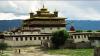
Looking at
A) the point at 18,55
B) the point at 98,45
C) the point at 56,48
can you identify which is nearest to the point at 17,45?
the point at 56,48

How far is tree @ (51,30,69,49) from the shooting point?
51.0 meters

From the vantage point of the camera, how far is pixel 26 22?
204 ft

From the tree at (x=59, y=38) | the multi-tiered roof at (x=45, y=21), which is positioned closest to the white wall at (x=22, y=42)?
the tree at (x=59, y=38)

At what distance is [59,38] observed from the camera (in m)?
50.8

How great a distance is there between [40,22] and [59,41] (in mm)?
9138

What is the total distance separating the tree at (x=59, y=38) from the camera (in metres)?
51.0

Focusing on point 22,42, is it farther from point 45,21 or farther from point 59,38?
point 45,21

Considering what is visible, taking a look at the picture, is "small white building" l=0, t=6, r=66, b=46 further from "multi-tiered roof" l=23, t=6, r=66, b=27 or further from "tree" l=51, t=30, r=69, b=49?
"tree" l=51, t=30, r=69, b=49

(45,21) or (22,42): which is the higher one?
(45,21)

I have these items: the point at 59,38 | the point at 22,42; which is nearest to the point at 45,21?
the point at 22,42

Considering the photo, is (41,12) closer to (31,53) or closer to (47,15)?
(47,15)

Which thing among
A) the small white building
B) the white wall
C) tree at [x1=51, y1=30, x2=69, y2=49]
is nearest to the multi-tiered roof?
the small white building

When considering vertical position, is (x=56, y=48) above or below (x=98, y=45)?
below

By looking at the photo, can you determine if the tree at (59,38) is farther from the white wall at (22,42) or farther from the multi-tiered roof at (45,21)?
the multi-tiered roof at (45,21)
